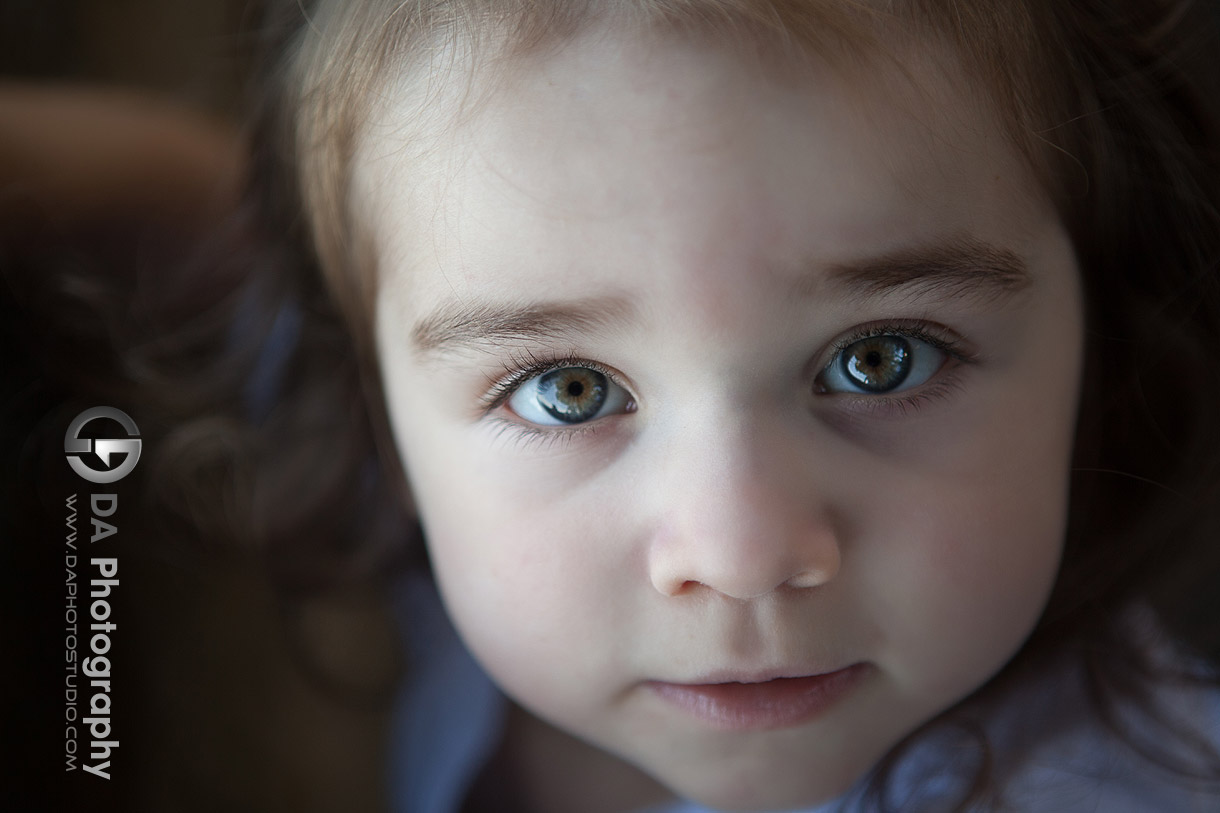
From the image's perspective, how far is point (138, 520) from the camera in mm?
919

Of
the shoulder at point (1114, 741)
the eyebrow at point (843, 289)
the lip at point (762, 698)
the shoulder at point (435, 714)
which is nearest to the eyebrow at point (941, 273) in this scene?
the eyebrow at point (843, 289)

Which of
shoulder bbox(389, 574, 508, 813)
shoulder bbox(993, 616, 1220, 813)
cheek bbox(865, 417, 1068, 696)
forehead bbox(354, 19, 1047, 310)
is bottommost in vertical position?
shoulder bbox(993, 616, 1220, 813)

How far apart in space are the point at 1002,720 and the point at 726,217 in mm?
492

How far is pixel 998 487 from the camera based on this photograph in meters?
0.68

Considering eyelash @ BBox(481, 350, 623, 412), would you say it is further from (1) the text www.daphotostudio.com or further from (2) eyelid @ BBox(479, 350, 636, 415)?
(1) the text www.daphotostudio.com

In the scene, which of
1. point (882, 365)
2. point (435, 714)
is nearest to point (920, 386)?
point (882, 365)

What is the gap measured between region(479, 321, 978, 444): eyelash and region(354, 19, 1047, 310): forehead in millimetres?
63

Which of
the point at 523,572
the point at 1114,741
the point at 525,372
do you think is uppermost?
the point at 525,372

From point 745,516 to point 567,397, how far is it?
15cm

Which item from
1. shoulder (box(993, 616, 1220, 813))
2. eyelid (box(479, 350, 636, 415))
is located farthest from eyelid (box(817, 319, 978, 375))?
shoulder (box(993, 616, 1220, 813))

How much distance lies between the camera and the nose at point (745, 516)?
620mm

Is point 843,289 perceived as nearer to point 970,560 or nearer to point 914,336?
point 914,336

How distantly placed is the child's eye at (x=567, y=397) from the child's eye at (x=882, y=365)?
13 cm

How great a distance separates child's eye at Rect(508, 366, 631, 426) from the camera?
69 cm
